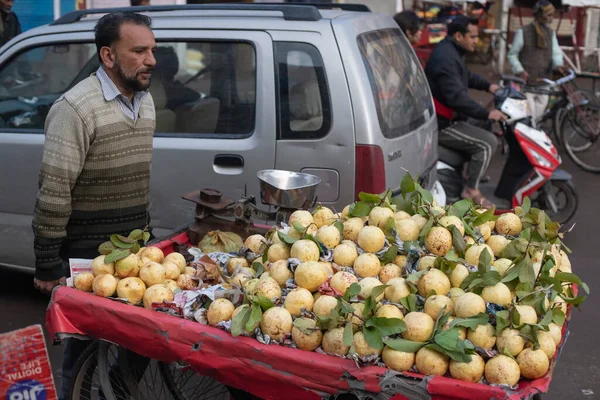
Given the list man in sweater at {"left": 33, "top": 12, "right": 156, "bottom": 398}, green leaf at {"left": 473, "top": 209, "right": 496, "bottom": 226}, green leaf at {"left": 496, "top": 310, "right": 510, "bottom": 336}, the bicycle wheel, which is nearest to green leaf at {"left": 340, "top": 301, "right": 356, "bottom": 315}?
green leaf at {"left": 496, "top": 310, "right": 510, "bottom": 336}

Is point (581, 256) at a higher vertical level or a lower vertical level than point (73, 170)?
lower

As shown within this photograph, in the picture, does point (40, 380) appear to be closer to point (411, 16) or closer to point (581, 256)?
point (581, 256)

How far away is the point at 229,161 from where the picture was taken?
5.07 meters

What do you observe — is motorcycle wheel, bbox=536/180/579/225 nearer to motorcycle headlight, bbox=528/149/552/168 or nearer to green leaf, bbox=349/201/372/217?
motorcycle headlight, bbox=528/149/552/168

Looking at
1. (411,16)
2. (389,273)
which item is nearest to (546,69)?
(411,16)

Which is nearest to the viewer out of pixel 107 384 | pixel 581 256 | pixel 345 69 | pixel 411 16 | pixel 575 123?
pixel 107 384

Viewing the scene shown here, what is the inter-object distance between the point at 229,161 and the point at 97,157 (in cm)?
146

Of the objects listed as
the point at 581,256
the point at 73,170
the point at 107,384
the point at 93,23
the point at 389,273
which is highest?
the point at 93,23

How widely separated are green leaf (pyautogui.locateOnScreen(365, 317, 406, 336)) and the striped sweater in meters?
1.49

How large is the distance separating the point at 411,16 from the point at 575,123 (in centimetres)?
262

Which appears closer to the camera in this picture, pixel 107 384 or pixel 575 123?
pixel 107 384

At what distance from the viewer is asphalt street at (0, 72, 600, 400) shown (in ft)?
15.9

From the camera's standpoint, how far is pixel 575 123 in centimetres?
1029

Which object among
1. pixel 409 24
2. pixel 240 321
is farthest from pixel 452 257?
pixel 409 24
